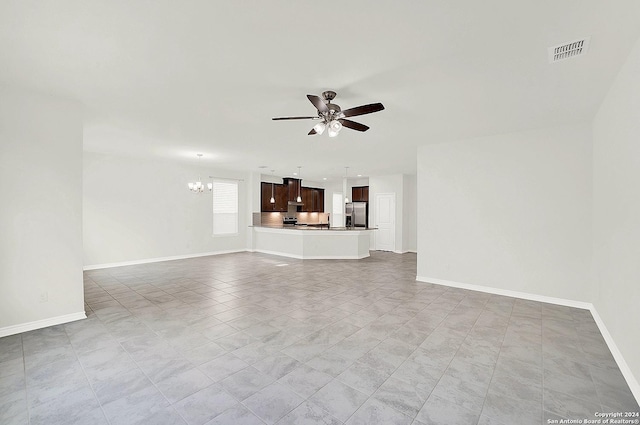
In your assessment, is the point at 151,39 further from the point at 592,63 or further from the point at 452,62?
the point at 592,63

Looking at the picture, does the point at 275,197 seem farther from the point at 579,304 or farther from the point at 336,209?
the point at 579,304

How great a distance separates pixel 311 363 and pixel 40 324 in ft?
11.0

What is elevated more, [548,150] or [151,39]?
[151,39]

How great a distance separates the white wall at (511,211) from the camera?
4102mm

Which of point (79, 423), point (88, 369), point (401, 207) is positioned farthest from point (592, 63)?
point (401, 207)

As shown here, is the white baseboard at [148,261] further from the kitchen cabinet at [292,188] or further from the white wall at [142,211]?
the kitchen cabinet at [292,188]

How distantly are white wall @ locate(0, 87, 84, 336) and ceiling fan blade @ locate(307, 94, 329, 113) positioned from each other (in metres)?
3.13

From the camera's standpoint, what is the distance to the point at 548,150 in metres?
4.28

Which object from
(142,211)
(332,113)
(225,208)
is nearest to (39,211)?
(332,113)

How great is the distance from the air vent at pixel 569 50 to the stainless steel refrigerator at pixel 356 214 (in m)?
8.63

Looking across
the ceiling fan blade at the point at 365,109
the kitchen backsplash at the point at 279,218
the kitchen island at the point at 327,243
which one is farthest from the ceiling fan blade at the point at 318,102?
the kitchen backsplash at the point at 279,218

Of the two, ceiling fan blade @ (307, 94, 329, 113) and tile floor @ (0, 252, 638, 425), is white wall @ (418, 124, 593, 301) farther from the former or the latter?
ceiling fan blade @ (307, 94, 329, 113)

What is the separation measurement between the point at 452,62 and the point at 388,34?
77cm

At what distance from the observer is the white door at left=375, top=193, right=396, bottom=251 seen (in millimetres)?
10002
